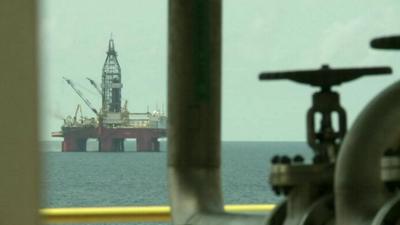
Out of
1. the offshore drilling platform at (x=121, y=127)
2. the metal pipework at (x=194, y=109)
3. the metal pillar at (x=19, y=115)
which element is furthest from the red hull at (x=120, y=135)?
the metal pillar at (x=19, y=115)

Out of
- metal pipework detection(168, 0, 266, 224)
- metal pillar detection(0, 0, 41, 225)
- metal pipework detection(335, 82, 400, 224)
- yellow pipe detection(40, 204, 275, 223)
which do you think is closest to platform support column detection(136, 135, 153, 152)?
yellow pipe detection(40, 204, 275, 223)

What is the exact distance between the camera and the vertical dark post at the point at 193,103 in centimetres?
333

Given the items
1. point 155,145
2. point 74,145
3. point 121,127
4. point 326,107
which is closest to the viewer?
point 326,107

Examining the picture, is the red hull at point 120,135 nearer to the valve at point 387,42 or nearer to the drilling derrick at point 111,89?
the drilling derrick at point 111,89

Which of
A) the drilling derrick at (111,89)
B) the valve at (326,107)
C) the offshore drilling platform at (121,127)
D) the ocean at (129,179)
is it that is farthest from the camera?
the ocean at (129,179)

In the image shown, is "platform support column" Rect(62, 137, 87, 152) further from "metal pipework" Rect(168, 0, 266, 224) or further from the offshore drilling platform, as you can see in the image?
"metal pipework" Rect(168, 0, 266, 224)

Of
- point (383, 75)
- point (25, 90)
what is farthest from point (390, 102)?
point (25, 90)

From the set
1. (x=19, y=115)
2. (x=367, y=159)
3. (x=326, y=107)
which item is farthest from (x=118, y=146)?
(x=19, y=115)

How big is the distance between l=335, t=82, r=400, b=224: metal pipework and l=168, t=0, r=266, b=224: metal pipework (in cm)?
109

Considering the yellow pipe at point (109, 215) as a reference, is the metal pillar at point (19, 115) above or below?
above

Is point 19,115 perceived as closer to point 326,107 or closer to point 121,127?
point 326,107

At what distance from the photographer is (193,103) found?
3326 millimetres

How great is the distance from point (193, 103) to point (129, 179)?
55193 millimetres

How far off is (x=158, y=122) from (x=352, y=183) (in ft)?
151
